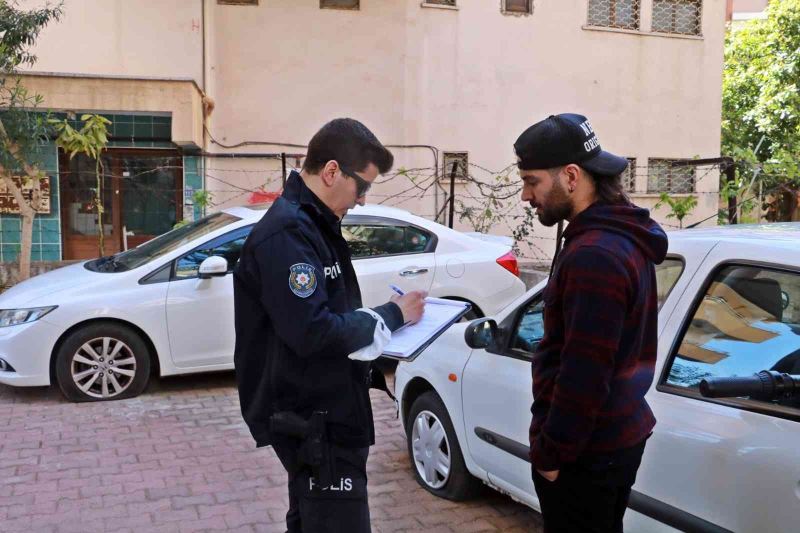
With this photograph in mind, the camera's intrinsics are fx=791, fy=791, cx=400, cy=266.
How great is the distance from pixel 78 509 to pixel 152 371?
107 inches

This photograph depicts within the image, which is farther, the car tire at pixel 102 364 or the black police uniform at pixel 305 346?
the car tire at pixel 102 364

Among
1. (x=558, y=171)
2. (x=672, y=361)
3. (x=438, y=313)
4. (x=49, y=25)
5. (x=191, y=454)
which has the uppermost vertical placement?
(x=49, y=25)

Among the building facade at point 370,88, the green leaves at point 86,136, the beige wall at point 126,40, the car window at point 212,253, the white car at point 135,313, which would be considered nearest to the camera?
the white car at point 135,313

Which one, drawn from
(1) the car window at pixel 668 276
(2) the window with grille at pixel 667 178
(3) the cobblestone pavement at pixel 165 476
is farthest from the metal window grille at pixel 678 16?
(1) the car window at pixel 668 276

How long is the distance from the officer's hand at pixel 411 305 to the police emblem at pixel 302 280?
0.43 m

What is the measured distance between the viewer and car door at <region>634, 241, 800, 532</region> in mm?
2605

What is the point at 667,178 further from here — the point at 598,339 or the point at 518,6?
the point at 598,339

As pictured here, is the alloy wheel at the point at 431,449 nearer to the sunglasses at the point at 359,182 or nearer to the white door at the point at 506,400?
the white door at the point at 506,400

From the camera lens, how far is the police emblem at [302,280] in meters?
2.22

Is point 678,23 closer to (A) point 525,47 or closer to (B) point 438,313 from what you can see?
(A) point 525,47

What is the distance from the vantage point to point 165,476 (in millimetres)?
4906

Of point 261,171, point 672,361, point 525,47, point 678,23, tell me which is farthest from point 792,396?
point 678,23

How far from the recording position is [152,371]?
7055 millimetres

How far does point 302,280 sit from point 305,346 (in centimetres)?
19
